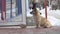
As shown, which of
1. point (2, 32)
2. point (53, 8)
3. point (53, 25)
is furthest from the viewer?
point (53, 8)

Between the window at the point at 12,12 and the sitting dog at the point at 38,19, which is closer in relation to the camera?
the sitting dog at the point at 38,19

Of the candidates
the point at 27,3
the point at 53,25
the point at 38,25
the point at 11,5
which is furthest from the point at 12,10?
the point at 53,25

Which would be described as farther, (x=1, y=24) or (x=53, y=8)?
(x=53, y=8)

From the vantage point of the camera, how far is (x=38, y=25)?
8.75 ft

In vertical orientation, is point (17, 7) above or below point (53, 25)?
above

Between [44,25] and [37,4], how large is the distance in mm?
540

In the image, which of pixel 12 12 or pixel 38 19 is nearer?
pixel 38 19

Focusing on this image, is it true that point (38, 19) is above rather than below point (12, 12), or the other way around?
below

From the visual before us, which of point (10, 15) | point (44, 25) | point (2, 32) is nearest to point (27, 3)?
point (10, 15)

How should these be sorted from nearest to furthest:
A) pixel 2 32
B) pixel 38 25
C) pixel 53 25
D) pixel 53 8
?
pixel 2 32 → pixel 38 25 → pixel 53 25 → pixel 53 8

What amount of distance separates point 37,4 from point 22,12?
370mm

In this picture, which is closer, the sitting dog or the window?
the sitting dog

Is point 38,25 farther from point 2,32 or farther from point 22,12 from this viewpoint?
point 2,32

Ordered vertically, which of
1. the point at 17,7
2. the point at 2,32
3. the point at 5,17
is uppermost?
the point at 17,7
